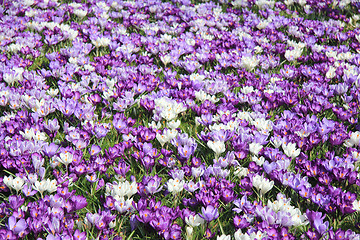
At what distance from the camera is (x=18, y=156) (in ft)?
10.7

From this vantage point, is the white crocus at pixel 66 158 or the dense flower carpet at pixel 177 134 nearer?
the dense flower carpet at pixel 177 134

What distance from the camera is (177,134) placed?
3.74m

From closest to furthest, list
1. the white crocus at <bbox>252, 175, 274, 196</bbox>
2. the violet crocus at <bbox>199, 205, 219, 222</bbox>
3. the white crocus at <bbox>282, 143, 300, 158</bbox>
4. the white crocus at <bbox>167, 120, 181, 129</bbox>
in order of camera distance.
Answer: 1. the violet crocus at <bbox>199, 205, 219, 222</bbox>
2. the white crocus at <bbox>252, 175, 274, 196</bbox>
3. the white crocus at <bbox>282, 143, 300, 158</bbox>
4. the white crocus at <bbox>167, 120, 181, 129</bbox>

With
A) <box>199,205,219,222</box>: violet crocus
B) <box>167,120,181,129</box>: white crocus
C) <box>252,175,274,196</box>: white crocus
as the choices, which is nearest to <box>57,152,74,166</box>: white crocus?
<box>167,120,181,129</box>: white crocus

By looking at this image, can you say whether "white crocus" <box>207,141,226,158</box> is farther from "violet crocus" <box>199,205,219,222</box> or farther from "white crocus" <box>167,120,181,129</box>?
"violet crocus" <box>199,205,219,222</box>

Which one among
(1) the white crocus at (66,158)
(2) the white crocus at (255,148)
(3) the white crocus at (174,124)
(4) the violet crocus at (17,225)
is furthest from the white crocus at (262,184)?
(4) the violet crocus at (17,225)

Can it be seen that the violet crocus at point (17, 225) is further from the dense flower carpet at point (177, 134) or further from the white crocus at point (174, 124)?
the white crocus at point (174, 124)

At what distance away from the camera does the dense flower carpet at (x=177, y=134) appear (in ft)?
8.95

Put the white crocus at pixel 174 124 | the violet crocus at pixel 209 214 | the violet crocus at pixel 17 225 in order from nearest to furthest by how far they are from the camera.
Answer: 1. the violet crocus at pixel 17 225
2. the violet crocus at pixel 209 214
3. the white crocus at pixel 174 124

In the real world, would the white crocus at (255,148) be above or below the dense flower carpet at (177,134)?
above

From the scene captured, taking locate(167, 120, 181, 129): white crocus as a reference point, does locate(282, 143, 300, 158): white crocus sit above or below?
above

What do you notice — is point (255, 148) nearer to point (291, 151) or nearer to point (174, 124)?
point (291, 151)

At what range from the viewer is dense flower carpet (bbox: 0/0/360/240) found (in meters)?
2.73

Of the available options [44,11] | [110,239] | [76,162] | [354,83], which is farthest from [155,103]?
[44,11]
